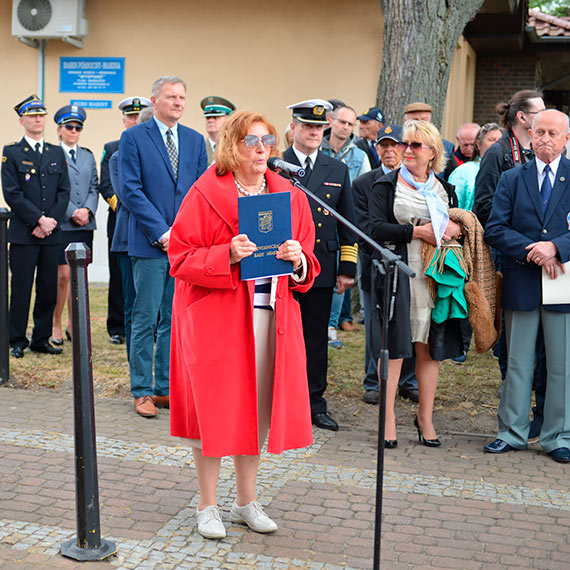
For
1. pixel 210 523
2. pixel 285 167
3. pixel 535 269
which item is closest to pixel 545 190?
pixel 535 269

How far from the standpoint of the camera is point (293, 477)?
523 centimetres

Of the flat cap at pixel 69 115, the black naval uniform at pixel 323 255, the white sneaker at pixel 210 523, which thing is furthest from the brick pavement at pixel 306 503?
the flat cap at pixel 69 115

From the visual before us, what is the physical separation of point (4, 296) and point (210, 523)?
3.73 m

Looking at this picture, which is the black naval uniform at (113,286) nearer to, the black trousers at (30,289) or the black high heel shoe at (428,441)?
the black trousers at (30,289)

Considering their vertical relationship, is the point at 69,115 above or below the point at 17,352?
Result: above

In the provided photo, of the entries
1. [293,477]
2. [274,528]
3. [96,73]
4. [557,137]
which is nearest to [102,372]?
[293,477]

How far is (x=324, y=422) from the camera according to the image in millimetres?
6371

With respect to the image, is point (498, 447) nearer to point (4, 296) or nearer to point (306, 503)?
point (306, 503)

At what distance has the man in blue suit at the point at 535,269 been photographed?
5.66m

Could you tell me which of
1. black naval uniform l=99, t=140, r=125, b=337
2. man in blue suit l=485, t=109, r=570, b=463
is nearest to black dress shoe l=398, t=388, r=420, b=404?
man in blue suit l=485, t=109, r=570, b=463

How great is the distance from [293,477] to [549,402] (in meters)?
1.90

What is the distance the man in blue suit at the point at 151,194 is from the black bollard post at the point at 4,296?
53.3 inches

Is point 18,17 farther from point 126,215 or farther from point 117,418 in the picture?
point 117,418

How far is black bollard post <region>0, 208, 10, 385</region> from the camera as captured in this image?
7191 mm
